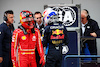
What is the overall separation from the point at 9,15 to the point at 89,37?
6.54ft

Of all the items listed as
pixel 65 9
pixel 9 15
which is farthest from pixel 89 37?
pixel 9 15

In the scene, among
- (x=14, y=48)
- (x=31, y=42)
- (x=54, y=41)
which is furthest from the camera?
(x=54, y=41)

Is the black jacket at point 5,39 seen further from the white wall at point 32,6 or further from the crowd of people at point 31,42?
the white wall at point 32,6

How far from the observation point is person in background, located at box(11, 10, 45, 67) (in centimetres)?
441

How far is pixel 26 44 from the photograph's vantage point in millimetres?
4457

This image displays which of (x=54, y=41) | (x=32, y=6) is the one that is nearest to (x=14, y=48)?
(x=54, y=41)

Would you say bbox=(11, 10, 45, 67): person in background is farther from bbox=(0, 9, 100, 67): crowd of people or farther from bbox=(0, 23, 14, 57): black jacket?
bbox=(0, 23, 14, 57): black jacket

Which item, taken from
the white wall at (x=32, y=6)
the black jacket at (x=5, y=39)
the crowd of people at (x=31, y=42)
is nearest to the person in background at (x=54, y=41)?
the crowd of people at (x=31, y=42)

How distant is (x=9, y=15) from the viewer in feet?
18.5

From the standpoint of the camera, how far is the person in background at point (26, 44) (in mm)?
4406

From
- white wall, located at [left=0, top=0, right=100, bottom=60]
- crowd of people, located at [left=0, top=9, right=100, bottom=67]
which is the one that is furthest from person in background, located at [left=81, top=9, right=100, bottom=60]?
crowd of people, located at [left=0, top=9, right=100, bottom=67]

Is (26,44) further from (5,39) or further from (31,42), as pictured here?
(5,39)

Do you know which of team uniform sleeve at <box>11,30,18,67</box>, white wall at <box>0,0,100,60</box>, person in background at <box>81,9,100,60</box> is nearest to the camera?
team uniform sleeve at <box>11,30,18,67</box>

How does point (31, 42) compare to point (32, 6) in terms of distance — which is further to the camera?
point (32, 6)
